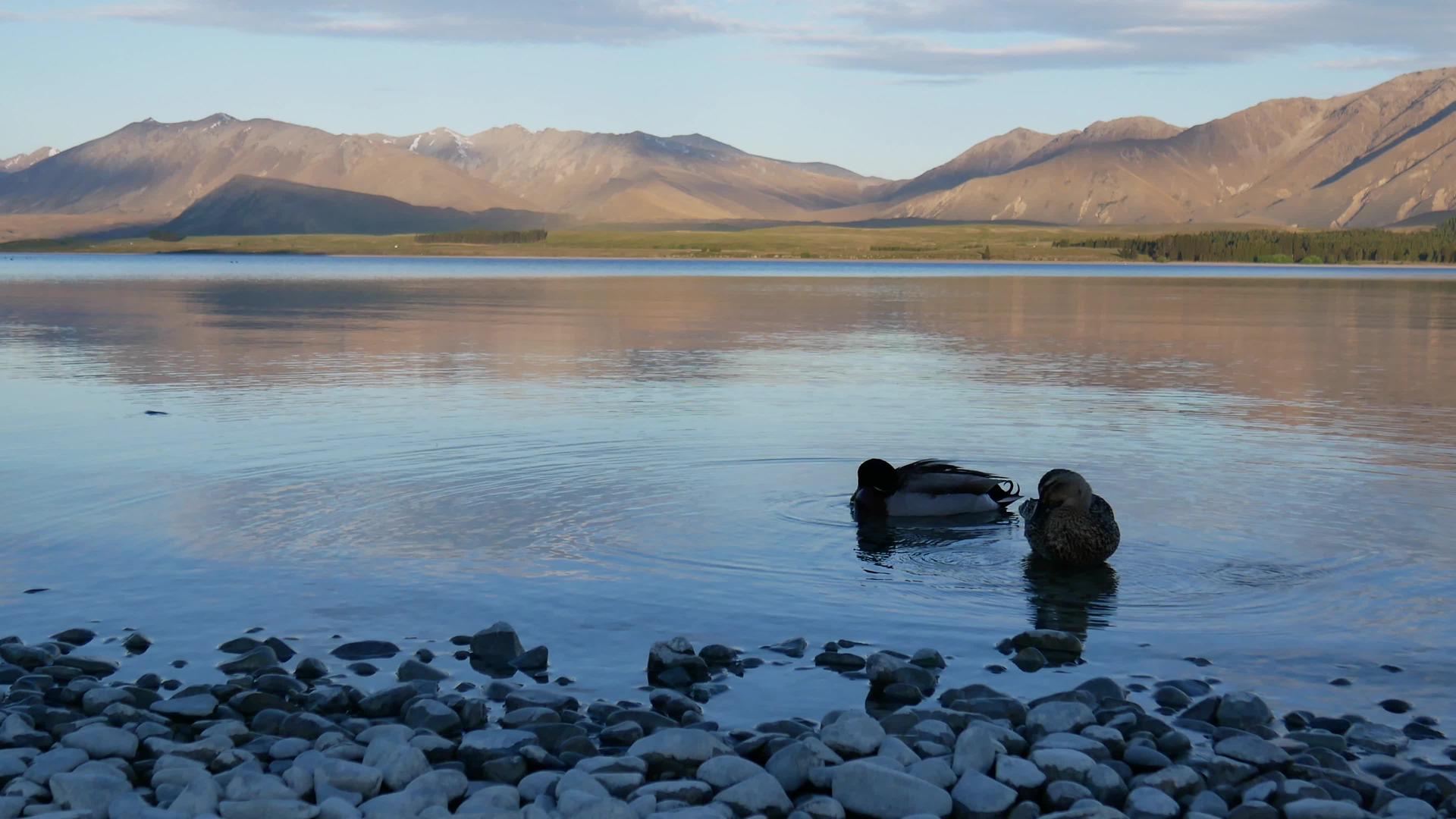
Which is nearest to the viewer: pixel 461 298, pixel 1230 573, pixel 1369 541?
pixel 1230 573

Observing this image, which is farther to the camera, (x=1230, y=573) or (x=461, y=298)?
(x=461, y=298)

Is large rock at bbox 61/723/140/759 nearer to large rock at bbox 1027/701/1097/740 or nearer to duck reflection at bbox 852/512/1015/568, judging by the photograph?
large rock at bbox 1027/701/1097/740

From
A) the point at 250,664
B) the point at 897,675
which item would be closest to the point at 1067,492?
the point at 897,675

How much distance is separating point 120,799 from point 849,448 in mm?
13679

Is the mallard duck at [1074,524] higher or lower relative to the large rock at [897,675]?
higher

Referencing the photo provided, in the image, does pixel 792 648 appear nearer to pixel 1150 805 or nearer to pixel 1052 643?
pixel 1052 643

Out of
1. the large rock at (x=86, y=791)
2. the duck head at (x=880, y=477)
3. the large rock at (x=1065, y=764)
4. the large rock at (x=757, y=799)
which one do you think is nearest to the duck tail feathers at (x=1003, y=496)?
the duck head at (x=880, y=477)

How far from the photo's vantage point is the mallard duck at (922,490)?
1569 cm

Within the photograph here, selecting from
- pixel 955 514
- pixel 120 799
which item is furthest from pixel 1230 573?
pixel 120 799

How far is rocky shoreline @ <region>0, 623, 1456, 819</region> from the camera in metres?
7.88

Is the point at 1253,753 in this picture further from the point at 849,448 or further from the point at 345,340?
the point at 345,340

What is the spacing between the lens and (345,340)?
39469 mm

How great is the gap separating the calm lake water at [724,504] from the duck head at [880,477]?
1.94 feet

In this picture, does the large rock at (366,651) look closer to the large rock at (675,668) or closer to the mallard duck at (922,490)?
the large rock at (675,668)
